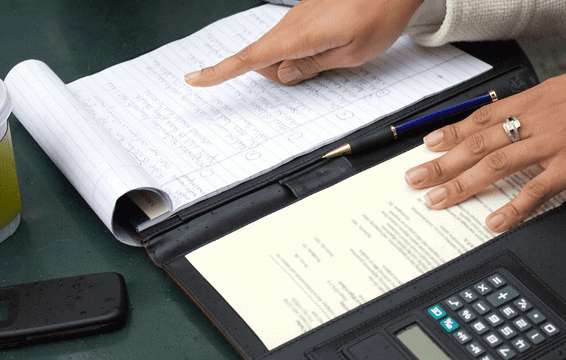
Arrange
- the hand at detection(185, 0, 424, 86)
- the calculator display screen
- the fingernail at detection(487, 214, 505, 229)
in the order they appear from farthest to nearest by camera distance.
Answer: the hand at detection(185, 0, 424, 86)
the fingernail at detection(487, 214, 505, 229)
the calculator display screen

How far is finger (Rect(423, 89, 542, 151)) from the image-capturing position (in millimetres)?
686

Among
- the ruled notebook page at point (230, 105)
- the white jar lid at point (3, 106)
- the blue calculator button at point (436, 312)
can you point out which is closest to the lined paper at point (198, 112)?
the ruled notebook page at point (230, 105)

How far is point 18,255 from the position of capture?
61cm

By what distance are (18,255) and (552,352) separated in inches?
20.2

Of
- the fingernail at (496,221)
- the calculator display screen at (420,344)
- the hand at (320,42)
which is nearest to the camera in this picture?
the calculator display screen at (420,344)

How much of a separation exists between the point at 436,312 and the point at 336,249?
0.37ft

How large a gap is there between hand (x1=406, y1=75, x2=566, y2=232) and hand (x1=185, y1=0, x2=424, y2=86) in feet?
0.56

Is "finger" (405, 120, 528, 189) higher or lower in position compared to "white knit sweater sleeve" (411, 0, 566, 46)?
lower

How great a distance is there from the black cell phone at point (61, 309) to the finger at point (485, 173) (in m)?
0.34

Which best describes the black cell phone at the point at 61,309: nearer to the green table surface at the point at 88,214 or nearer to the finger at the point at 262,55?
the green table surface at the point at 88,214

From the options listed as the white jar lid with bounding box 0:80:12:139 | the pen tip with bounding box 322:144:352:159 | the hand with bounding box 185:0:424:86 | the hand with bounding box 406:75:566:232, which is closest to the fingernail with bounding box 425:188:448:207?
the hand with bounding box 406:75:566:232

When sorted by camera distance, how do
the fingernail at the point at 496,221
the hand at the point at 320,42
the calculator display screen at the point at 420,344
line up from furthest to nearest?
1. the hand at the point at 320,42
2. the fingernail at the point at 496,221
3. the calculator display screen at the point at 420,344

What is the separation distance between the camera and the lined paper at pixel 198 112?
2.11 ft

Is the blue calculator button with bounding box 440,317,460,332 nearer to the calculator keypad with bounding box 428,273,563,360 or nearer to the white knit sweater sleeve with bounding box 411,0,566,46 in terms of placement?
the calculator keypad with bounding box 428,273,563,360
